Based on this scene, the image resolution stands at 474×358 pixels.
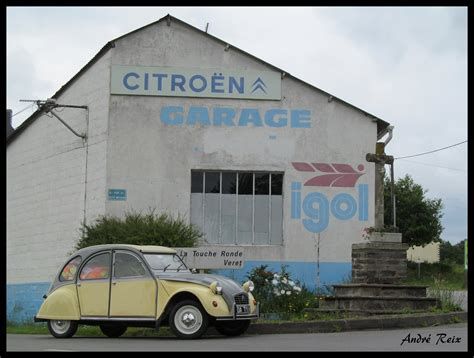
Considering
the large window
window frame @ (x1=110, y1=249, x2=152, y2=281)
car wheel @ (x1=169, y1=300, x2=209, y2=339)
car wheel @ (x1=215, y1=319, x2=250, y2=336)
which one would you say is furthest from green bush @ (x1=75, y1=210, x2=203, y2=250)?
car wheel @ (x1=169, y1=300, x2=209, y2=339)

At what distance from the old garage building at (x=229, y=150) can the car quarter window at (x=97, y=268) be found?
8.48m

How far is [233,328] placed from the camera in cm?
1452

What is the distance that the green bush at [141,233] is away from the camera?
64.6 feet

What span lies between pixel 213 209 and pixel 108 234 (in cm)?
476

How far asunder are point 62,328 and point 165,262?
7.50 ft

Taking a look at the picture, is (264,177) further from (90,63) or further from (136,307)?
(136,307)

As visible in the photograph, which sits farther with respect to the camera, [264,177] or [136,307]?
[264,177]

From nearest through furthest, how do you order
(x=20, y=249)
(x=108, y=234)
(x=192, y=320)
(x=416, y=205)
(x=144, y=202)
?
(x=192, y=320) < (x=108, y=234) < (x=144, y=202) < (x=20, y=249) < (x=416, y=205)

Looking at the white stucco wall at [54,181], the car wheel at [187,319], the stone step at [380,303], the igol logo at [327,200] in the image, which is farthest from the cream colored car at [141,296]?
the igol logo at [327,200]

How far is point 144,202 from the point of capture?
23.6m

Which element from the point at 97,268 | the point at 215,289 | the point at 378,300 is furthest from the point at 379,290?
the point at 97,268

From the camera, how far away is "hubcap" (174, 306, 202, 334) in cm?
1375

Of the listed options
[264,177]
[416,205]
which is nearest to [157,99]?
[264,177]

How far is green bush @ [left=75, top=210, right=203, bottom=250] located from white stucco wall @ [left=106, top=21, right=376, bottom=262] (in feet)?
9.83
